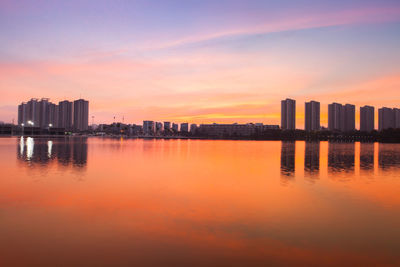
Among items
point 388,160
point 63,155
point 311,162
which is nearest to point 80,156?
point 63,155

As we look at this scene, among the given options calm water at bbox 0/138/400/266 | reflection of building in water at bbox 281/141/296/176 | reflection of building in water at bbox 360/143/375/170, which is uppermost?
reflection of building in water at bbox 360/143/375/170

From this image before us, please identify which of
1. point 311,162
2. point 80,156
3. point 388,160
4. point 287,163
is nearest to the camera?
point 287,163

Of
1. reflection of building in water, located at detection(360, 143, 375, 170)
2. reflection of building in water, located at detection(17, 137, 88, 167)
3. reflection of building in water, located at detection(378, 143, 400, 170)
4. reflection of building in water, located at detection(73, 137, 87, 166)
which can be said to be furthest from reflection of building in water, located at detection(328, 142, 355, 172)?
reflection of building in water, located at detection(17, 137, 88, 167)

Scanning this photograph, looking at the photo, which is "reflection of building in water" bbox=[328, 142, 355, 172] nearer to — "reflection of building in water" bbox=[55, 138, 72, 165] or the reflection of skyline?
the reflection of skyline

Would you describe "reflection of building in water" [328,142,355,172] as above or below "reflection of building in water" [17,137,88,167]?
below

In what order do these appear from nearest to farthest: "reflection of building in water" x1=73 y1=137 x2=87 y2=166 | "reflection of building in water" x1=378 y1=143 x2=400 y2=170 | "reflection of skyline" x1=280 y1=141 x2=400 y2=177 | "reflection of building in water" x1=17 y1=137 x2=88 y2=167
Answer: "reflection of skyline" x1=280 y1=141 x2=400 y2=177 < "reflection of building in water" x1=73 y1=137 x2=87 y2=166 < "reflection of building in water" x1=378 y1=143 x2=400 y2=170 < "reflection of building in water" x1=17 y1=137 x2=88 y2=167

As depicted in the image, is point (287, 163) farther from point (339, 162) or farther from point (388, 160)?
point (388, 160)

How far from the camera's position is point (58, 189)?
686 inches

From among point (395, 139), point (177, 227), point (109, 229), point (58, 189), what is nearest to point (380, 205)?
point (177, 227)

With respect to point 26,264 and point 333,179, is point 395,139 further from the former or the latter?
point 26,264

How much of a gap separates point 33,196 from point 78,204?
10.0ft

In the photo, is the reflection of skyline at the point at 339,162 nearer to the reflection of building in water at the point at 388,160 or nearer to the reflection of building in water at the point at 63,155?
the reflection of building in water at the point at 388,160

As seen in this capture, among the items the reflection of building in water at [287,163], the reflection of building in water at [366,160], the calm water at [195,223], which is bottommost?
the calm water at [195,223]

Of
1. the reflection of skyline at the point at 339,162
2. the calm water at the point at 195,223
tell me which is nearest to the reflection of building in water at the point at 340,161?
the reflection of skyline at the point at 339,162
